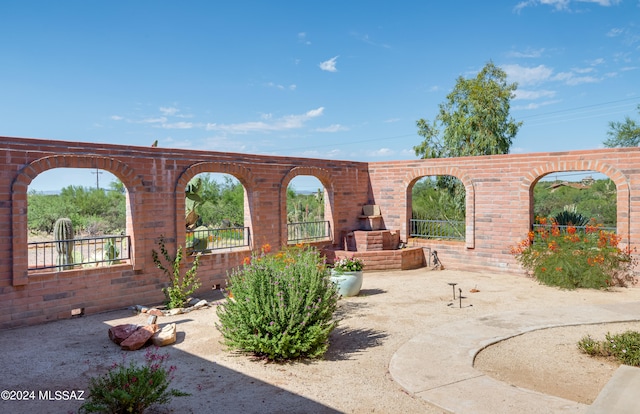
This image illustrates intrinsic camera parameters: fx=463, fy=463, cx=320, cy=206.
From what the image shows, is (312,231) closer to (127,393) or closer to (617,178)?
(617,178)

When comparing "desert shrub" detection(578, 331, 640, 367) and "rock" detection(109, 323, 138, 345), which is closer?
"desert shrub" detection(578, 331, 640, 367)

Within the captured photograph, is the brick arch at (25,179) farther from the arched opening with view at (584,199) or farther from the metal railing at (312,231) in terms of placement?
the arched opening with view at (584,199)

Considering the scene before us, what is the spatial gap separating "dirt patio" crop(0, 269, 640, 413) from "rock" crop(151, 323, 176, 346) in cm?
15

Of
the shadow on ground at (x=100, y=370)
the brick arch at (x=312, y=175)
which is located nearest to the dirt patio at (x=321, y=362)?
the shadow on ground at (x=100, y=370)

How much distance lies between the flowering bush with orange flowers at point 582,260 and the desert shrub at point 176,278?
749cm

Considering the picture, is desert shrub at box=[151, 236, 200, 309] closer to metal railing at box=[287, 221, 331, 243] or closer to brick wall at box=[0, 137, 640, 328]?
brick wall at box=[0, 137, 640, 328]

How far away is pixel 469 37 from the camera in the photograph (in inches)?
694

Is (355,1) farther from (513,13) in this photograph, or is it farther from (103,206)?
(103,206)

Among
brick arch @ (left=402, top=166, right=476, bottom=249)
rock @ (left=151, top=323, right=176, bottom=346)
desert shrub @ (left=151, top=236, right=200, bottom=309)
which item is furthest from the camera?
Answer: brick arch @ (left=402, top=166, right=476, bottom=249)

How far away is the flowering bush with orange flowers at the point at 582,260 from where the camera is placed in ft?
32.0

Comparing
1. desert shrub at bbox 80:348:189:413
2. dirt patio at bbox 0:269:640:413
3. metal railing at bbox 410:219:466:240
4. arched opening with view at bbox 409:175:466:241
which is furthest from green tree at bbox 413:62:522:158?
desert shrub at bbox 80:348:189:413

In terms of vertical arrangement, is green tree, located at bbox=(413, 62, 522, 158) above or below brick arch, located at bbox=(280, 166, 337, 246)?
above

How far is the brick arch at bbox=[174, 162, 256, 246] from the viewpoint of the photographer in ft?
31.4

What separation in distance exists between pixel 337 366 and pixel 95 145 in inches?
232
